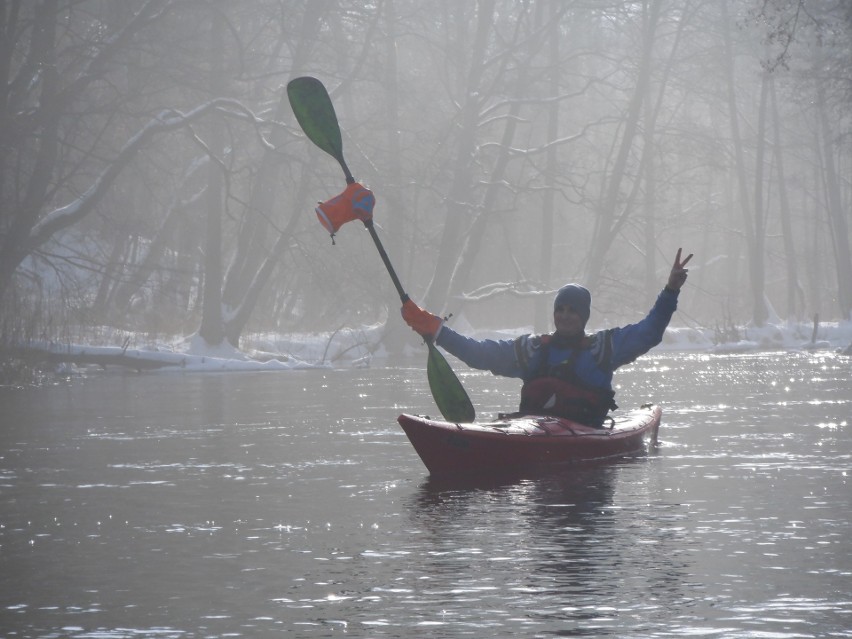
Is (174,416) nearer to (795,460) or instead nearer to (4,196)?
(795,460)

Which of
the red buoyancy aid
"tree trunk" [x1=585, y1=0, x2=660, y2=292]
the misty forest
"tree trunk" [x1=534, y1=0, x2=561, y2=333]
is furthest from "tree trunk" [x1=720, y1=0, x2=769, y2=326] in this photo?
the red buoyancy aid

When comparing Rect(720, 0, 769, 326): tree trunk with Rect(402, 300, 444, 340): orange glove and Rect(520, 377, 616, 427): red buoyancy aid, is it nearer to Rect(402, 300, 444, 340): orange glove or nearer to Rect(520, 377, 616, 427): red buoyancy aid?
Rect(520, 377, 616, 427): red buoyancy aid

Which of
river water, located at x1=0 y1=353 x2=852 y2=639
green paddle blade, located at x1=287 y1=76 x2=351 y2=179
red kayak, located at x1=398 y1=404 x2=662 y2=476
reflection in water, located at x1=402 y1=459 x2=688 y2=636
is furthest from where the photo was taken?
green paddle blade, located at x1=287 y1=76 x2=351 y2=179

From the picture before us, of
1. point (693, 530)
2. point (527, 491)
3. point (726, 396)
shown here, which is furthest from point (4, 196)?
point (693, 530)

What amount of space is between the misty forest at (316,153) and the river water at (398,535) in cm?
622

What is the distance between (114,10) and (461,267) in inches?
418

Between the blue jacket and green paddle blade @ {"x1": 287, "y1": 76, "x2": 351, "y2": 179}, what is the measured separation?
273 centimetres

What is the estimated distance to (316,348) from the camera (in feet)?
96.5

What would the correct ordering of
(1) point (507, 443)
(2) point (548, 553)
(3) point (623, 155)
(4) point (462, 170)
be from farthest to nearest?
(3) point (623, 155)
(4) point (462, 170)
(1) point (507, 443)
(2) point (548, 553)

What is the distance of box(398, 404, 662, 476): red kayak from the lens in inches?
349

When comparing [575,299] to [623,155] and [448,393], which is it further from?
[623,155]

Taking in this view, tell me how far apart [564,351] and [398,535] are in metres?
2.94

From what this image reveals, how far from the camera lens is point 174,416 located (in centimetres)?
1464

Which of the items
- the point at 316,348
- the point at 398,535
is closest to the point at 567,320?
the point at 398,535
